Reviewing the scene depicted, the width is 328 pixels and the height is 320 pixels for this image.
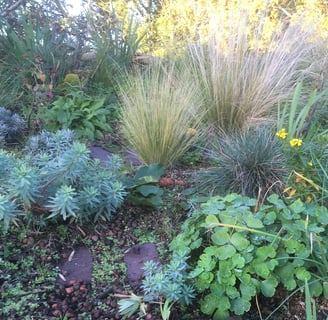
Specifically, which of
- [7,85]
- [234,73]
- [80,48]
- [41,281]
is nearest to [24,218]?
[41,281]

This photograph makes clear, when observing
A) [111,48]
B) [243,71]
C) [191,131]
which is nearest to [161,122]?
[191,131]

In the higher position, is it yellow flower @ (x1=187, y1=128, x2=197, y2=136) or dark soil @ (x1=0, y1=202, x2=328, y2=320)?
yellow flower @ (x1=187, y1=128, x2=197, y2=136)

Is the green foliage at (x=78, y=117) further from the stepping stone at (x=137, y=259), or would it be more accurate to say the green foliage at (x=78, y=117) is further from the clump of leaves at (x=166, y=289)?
the clump of leaves at (x=166, y=289)

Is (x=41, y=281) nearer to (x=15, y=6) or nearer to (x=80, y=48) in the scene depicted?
(x=80, y=48)

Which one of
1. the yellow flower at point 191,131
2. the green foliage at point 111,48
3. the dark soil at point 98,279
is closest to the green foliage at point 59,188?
the dark soil at point 98,279

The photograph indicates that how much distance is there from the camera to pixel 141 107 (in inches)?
124

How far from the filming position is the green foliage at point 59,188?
1.84 meters

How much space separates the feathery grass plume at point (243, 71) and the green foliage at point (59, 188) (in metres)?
1.60

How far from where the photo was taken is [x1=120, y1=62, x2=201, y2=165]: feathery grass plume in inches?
121

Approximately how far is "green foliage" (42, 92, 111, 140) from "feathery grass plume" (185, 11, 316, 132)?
923 millimetres

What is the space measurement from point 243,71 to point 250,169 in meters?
1.42

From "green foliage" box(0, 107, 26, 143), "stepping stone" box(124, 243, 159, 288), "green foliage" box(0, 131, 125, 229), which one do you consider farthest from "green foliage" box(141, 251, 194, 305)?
"green foliage" box(0, 107, 26, 143)

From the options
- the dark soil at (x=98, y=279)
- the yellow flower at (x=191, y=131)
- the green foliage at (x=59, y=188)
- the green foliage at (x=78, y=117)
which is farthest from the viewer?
the green foliage at (x=78, y=117)

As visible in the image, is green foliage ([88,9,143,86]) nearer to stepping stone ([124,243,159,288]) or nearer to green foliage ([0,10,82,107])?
green foliage ([0,10,82,107])
